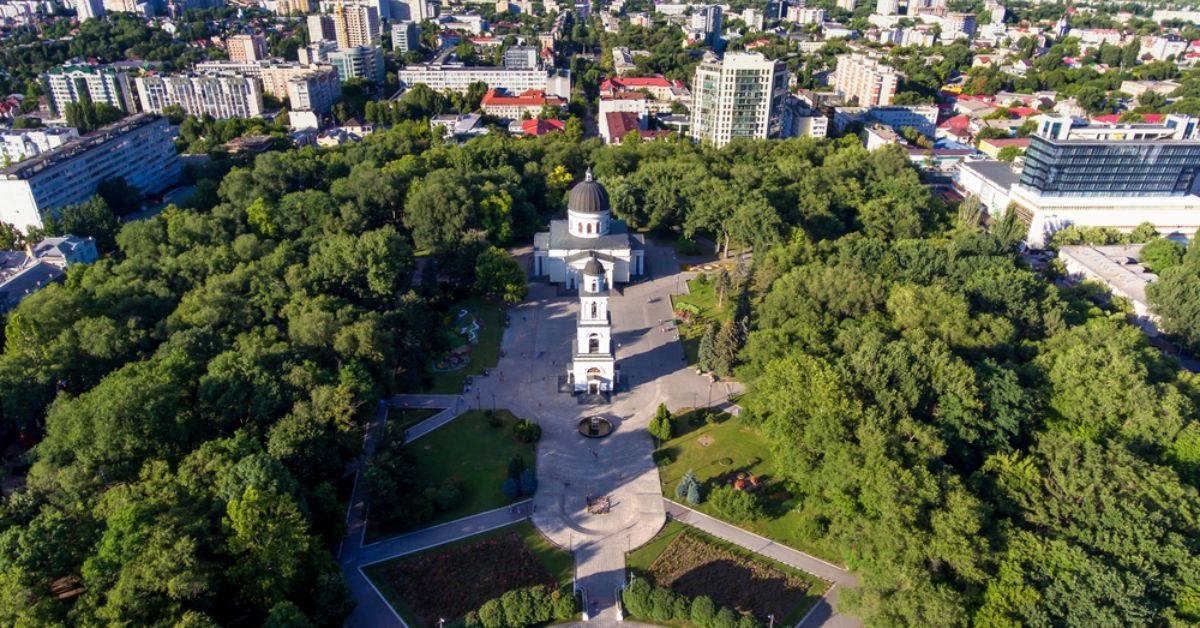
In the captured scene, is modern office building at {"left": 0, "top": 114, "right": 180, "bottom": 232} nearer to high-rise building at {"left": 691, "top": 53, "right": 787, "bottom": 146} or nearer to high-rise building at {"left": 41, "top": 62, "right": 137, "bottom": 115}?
high-rise building at {"left": 41, "top": 62, "right": 137, "bottom": 115}

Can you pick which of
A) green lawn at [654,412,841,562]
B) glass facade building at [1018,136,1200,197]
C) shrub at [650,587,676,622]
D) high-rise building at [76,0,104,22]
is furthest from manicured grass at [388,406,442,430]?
high-rise building at [76,0,104,22]

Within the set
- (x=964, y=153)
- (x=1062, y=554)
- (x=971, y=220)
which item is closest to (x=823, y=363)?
(x=1062, y=554)

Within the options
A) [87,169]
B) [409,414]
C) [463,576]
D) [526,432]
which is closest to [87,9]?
[87,169]

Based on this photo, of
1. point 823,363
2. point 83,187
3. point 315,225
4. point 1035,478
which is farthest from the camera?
point 83,187

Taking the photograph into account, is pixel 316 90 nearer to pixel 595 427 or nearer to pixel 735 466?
pixel 595 427

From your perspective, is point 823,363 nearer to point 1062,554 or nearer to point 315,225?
point 1062,554

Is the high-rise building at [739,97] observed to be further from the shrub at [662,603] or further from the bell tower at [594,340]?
the shrub at [662,603]
